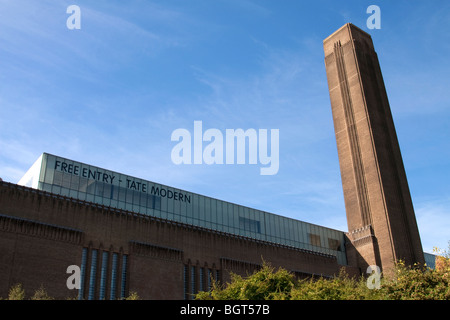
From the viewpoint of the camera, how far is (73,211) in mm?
40844

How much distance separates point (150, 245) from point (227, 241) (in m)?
9.76

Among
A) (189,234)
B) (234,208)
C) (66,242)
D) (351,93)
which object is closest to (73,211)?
(66,242)

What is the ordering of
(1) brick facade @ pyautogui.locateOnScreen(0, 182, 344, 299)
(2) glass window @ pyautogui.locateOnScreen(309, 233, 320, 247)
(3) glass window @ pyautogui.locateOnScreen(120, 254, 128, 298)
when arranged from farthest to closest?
(2) glass window @ pyautogui.locateOnScreen(309, 233, 320, 247), (3) glass window @ pyautogui.locateOnScreen(120, 254, 128, 298), (1) brick facade @ pyautogui.locateOnScreen(0, 182, 344, 299)

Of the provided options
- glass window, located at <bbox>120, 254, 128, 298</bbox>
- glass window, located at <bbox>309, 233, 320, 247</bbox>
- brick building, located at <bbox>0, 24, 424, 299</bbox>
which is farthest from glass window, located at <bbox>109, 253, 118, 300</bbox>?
glass window, located at <bbox>309, 233, 320, 247</bbox>

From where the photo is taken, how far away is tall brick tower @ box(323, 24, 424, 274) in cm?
6222

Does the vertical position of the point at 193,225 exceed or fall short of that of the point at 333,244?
it falls short

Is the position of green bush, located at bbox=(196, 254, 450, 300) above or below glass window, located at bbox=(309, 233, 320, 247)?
below

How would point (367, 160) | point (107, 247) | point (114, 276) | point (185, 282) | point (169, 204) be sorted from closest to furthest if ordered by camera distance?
point (114, 276) → point (107, 247) → point (185, 282) → point (169, 204) → point (367, 160)

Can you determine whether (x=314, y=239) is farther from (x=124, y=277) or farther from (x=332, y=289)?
(x=332, y=289)

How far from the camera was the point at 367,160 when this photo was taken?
65812mm

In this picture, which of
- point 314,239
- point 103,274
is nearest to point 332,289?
point 103,274

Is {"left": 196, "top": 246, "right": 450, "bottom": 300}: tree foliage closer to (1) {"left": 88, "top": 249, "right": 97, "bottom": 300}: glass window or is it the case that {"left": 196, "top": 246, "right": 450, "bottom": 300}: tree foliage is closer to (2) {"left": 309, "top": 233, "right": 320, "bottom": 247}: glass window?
(1) {"left": 88, "top": 249, "right": 97, "bottom": 300}: glass window

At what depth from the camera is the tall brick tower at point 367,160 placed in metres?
62.2

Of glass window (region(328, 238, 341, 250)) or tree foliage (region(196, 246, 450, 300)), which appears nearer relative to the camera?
tree foliage (region(196, 246, 450, 300))
